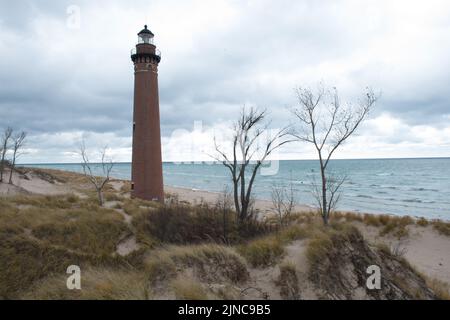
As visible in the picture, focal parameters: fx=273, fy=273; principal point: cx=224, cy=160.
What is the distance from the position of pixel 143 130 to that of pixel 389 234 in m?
17.7

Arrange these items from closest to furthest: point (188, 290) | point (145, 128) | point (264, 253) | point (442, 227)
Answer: point (188, 290)
point (264, 253)
point (442, 227)
point (145, 128)

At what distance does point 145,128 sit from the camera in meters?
19.2

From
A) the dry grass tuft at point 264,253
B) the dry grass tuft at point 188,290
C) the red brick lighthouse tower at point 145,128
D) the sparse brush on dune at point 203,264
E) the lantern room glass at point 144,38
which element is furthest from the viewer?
the lantern room glass at point 144,38

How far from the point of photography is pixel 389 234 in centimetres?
1756

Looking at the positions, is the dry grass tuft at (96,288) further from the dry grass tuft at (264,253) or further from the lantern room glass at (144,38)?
the lantern room glass at (144,38)

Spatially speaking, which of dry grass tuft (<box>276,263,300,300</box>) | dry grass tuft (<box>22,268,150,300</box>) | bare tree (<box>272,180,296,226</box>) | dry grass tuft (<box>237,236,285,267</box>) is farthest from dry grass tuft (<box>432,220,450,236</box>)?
dry grass tuft (<box>22,268,150,300</box>)

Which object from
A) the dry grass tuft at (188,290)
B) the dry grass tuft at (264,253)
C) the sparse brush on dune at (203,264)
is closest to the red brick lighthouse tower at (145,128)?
the sparse brush on dune at (203,264)

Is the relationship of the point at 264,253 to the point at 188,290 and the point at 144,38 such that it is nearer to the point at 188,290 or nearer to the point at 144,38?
the point at 188,290

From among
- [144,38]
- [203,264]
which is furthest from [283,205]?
[144,38]

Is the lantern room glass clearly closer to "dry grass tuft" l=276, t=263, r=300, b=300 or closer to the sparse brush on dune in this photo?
the sparse brush on dune

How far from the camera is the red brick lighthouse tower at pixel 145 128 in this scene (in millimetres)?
19250

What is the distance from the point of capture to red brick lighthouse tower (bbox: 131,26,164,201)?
19.2 meters

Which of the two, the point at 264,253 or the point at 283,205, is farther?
the point at 283,205
